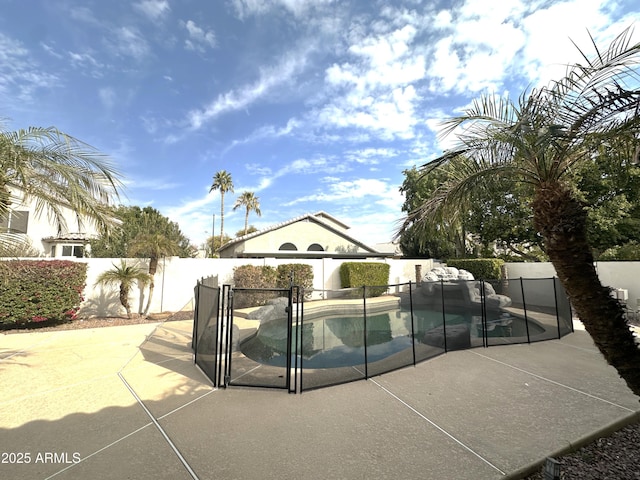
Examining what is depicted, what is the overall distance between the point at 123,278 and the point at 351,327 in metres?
9.12

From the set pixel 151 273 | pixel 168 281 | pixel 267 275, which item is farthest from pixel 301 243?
pixel 151 273

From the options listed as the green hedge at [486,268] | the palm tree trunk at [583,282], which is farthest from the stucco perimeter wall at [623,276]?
the palm tree trunk at [583,282]

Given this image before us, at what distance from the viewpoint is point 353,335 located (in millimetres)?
6277

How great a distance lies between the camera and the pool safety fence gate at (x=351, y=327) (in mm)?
4863

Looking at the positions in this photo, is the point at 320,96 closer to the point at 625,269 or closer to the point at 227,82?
the point at 227,82

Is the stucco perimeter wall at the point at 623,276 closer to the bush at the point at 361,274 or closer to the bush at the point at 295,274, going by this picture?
the bush at the point at 361,274

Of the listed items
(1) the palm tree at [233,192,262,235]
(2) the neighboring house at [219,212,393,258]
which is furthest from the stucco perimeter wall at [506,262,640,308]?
(1) the palm tree at [233,192,262,235]

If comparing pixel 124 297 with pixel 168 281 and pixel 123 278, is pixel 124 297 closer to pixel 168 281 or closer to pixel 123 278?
pixel 123 278

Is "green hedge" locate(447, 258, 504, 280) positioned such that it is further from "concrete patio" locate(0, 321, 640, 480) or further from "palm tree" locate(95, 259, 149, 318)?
"palm tree" locate(95, 259, 149, 318)

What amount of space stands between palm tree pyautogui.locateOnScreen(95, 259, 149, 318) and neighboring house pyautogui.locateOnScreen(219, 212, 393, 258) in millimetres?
9603

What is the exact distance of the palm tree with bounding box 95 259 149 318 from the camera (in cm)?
1047

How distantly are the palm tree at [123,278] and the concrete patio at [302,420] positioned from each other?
491 centimetres

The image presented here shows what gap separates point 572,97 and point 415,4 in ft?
21.1

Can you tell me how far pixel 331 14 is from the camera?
27.9 ft
